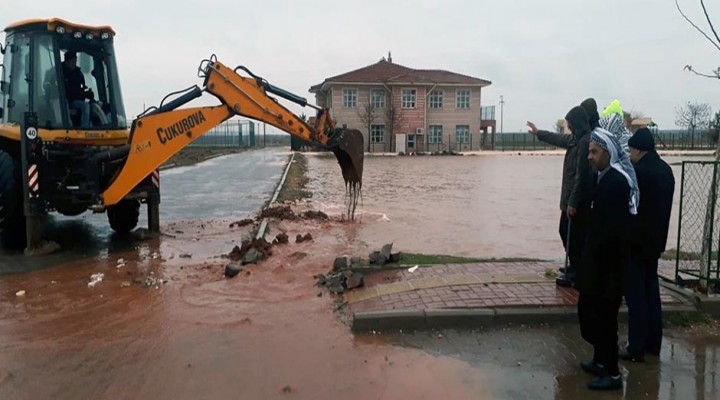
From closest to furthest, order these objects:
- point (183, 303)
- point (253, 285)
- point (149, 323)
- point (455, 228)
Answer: point (149, 323) → point (183, 303) → point (253, 285) → point (455, 228)

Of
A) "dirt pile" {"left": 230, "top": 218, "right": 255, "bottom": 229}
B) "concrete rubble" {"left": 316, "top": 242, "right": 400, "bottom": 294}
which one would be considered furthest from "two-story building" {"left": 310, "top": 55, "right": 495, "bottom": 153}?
"concrete rubble" {"left": 316, "top": 242, "right": 400, "bottom": 294}

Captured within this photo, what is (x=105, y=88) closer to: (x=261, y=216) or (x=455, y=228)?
(x=261, y=216)

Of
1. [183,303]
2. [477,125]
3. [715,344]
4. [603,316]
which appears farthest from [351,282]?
[477,125]

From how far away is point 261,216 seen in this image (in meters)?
13.3

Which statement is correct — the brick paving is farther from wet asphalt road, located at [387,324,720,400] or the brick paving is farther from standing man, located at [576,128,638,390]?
standing man, located at [576,128,638,390]

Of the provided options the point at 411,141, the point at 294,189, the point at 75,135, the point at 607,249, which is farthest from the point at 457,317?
the point at 411,141

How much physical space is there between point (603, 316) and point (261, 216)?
9.59 meters

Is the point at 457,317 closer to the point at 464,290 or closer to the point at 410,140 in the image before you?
the point at 464,290

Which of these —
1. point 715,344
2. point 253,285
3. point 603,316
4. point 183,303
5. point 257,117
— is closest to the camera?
point 603,316

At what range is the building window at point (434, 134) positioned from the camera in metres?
55.5

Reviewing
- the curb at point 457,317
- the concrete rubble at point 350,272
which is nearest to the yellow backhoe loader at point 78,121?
the concrete rubble at point 350,272

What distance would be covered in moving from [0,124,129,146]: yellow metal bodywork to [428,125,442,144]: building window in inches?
1838

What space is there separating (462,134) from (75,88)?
4849cm

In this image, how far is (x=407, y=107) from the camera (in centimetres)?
5419
